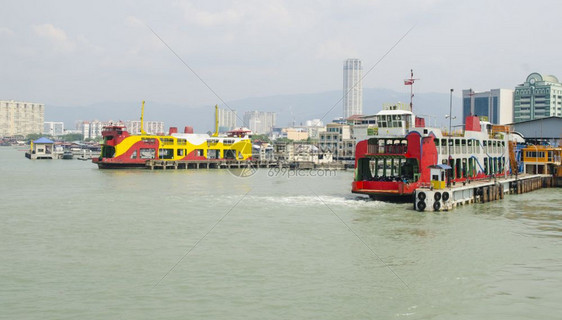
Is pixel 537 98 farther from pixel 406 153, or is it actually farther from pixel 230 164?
pixel 406 153

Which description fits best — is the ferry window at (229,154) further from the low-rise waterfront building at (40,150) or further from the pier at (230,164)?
the low-rise waterfront building at (40,150)

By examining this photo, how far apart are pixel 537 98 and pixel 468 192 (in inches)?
6454

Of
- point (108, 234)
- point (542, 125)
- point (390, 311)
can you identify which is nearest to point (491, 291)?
point (390, 311)

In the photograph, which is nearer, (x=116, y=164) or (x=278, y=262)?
(x=278, y=262)

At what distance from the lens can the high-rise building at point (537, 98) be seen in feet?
593

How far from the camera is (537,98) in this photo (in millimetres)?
184250

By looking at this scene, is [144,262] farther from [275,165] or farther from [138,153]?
[275,165]

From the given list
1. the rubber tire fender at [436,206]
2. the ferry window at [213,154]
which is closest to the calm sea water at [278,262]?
the rubber tire fender at [436,206]

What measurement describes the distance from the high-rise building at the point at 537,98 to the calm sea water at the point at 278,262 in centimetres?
15962

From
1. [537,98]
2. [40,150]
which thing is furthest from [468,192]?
[537,98]

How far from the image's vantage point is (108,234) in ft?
91.2

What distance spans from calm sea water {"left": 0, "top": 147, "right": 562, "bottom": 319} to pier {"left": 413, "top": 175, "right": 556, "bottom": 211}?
1189 mm

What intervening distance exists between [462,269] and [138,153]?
76096mm

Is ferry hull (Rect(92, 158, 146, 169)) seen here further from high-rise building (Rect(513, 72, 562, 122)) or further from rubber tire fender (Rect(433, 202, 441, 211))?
high-rise building (Rect(513, 72, 562, 122))
